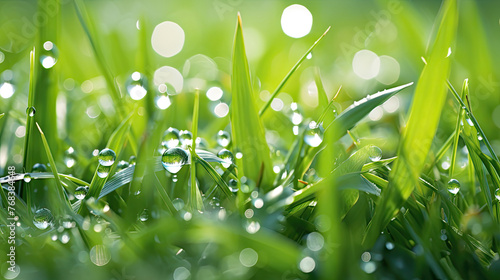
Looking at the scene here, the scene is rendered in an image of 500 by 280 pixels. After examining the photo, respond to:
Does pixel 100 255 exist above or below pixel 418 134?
below

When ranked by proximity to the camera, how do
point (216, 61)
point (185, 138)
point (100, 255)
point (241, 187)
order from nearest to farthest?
point (100, 255), point (241, 187), point (185, 138), point (216, 61)

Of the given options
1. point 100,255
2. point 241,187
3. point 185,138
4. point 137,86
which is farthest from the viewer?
point 137,86

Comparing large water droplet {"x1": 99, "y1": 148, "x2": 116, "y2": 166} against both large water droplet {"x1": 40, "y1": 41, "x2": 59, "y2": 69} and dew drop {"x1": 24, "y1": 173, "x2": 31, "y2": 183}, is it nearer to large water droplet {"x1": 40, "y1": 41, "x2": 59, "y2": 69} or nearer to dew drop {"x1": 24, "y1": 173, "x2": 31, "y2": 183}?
dew drop {"x1": 24, "y1": 173, "x2": 31, "y2": 183}

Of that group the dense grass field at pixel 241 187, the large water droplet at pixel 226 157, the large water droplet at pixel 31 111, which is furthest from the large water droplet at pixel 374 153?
the large water droplet at pixel 31 111

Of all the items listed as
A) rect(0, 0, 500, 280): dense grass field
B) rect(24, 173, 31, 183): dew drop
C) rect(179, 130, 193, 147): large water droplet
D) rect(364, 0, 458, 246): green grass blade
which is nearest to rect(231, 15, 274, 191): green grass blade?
rect(0, 0, 500, 280): dense grass field

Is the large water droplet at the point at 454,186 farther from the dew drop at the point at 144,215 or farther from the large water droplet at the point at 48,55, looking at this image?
the large water droplet at the point at 48,55

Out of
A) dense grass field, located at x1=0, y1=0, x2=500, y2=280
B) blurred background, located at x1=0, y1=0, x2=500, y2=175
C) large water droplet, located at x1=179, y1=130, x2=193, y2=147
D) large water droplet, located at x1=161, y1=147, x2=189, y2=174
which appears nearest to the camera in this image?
dense grass field, located at x1=0, y1=0, x2=500, y2=280

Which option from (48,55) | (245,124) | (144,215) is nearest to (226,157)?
(245,124)

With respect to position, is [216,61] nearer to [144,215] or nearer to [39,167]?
[39,167]
